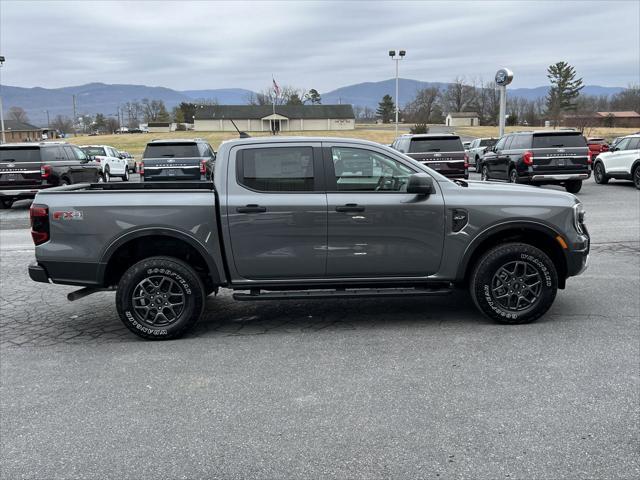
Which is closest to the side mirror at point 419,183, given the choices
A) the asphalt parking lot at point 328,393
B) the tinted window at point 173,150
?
the asphalt parking lot at point 328,393

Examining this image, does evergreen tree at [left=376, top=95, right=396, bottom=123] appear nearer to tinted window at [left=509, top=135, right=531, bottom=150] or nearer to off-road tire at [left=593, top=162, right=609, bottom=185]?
off-road tire at [left=593, top=162, right=609, bottom=185]

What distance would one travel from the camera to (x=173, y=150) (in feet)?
52.1

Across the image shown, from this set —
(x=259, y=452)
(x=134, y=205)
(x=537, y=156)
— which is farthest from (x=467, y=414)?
(x=537, y=156)

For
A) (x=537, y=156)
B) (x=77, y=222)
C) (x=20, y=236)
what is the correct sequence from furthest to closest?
(x=537, y=156) < (x=20, y=236) < (x=77, y=222)

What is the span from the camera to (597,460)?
3.14m

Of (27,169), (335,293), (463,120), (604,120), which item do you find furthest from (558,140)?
(463,120)

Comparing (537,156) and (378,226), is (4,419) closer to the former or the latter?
(378,226)

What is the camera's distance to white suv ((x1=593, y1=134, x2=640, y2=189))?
18.2m

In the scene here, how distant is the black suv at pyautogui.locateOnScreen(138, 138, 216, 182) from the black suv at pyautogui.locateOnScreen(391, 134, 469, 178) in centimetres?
582

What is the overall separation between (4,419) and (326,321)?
2948 millimetres

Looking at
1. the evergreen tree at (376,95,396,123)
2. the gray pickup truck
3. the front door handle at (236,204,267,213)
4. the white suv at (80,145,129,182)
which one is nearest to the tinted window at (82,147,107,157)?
the white suv at (80,145,129,182)

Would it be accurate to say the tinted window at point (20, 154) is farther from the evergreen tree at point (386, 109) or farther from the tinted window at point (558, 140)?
the evergreen tree at point (386, 109)

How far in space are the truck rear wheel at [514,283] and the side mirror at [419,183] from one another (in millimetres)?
904

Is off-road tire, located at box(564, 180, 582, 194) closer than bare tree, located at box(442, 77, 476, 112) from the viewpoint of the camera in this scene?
Yes
